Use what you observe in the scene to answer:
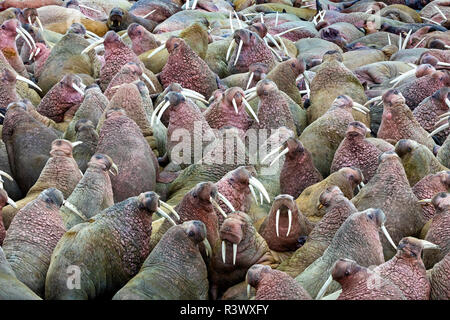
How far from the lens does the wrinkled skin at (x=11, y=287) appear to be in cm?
691

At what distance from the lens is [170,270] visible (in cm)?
755

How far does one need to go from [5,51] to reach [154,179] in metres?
4.01

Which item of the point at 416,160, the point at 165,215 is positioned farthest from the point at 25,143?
the point at 416,160

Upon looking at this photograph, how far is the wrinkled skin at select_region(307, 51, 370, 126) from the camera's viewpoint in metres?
11.6

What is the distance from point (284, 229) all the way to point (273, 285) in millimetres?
1542

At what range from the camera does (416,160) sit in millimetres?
9672

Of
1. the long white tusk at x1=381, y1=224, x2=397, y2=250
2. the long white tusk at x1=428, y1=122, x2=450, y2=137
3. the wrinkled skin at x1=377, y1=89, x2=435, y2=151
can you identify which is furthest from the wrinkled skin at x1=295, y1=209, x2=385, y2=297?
the wrinkled skin at x1=377, y1=89, x2=435, y2=151

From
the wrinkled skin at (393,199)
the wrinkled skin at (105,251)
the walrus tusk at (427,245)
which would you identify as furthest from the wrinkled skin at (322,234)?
the wrinkled skin at (105,251)

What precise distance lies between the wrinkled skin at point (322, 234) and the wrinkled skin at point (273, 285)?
82cm

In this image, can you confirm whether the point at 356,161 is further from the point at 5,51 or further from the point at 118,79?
the point at 5,51

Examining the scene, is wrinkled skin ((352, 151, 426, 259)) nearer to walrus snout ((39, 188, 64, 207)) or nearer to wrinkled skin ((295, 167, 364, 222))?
wrinkled skin ((295, 167, 364, 222))

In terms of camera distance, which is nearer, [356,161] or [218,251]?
[218,251]

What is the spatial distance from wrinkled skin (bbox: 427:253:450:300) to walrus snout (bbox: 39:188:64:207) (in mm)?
2891
